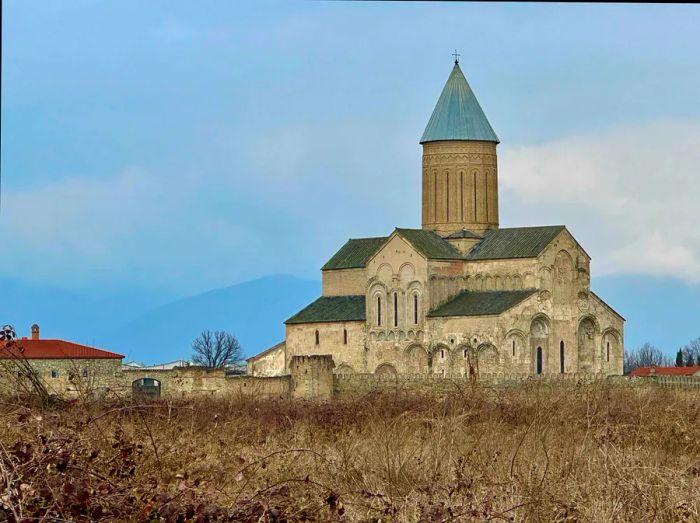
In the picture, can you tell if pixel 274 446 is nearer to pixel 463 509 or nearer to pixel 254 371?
pixel 463 509

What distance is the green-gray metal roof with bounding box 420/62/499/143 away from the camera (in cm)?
6362

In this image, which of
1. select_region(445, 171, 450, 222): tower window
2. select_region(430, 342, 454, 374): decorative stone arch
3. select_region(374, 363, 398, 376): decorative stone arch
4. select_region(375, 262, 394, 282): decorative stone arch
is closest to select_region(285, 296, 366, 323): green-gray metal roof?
select_region(375, 262, 394, 282): decorative stone arch

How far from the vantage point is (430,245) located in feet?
200

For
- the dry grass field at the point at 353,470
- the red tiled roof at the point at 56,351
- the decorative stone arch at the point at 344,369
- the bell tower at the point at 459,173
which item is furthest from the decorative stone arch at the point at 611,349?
the dry grass field at the point at 353,470

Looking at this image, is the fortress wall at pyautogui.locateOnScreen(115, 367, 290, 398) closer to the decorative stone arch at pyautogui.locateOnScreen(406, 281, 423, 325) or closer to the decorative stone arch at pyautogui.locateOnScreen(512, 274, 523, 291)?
the decorative stone arch at pyautogui.locateOnScreen(406, 281, 423, 325)

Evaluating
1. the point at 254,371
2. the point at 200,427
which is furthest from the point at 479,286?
the point at 200,427

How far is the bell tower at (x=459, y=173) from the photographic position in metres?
63.1

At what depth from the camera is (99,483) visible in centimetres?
1052

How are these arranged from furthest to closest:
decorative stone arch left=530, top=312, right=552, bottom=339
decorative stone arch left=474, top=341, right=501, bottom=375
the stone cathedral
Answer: decorative stone arch left=530, top=312, right=552, bottom=339 → the stone cathedral → decorative stone arch left=474, top=341, right=501, bottom=375

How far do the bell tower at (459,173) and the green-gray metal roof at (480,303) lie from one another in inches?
159

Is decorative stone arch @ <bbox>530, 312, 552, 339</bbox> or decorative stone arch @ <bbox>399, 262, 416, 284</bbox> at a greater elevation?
decorative stone arch @ <bbox>399, 262, 416, 284</bbox>

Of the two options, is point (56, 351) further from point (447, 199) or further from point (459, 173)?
point (459, 173)

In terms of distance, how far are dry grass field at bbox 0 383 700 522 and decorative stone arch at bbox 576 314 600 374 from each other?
133ft

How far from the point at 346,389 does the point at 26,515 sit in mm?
42600
